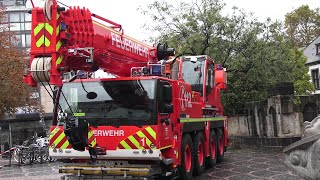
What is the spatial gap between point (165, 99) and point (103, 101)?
4.19ft

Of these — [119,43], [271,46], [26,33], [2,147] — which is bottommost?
[2,147]

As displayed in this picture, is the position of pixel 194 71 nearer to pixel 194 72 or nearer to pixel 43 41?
pixel 194 72

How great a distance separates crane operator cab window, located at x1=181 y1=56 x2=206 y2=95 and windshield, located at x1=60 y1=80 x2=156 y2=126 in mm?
4602

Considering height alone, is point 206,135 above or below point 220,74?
below

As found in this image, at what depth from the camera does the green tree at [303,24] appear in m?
55.3

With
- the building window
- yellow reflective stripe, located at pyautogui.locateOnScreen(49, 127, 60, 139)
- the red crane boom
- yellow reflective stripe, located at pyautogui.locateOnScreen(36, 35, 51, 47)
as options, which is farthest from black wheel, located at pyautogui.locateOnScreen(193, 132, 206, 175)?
the building window

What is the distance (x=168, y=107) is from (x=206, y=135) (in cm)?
378

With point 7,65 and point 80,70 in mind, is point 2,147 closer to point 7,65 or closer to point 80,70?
point 7,65

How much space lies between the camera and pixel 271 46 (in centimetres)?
2073

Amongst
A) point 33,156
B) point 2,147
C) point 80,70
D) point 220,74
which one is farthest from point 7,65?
point 80,70

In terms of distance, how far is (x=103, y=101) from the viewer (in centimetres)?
903

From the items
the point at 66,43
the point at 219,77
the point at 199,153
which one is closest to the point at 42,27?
the point at 66,43

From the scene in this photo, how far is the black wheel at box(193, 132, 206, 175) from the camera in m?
11.3

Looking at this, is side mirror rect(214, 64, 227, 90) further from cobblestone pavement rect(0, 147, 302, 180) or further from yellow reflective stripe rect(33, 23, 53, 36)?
yellow reflective stripe rect(33, 23, 53, 36)
